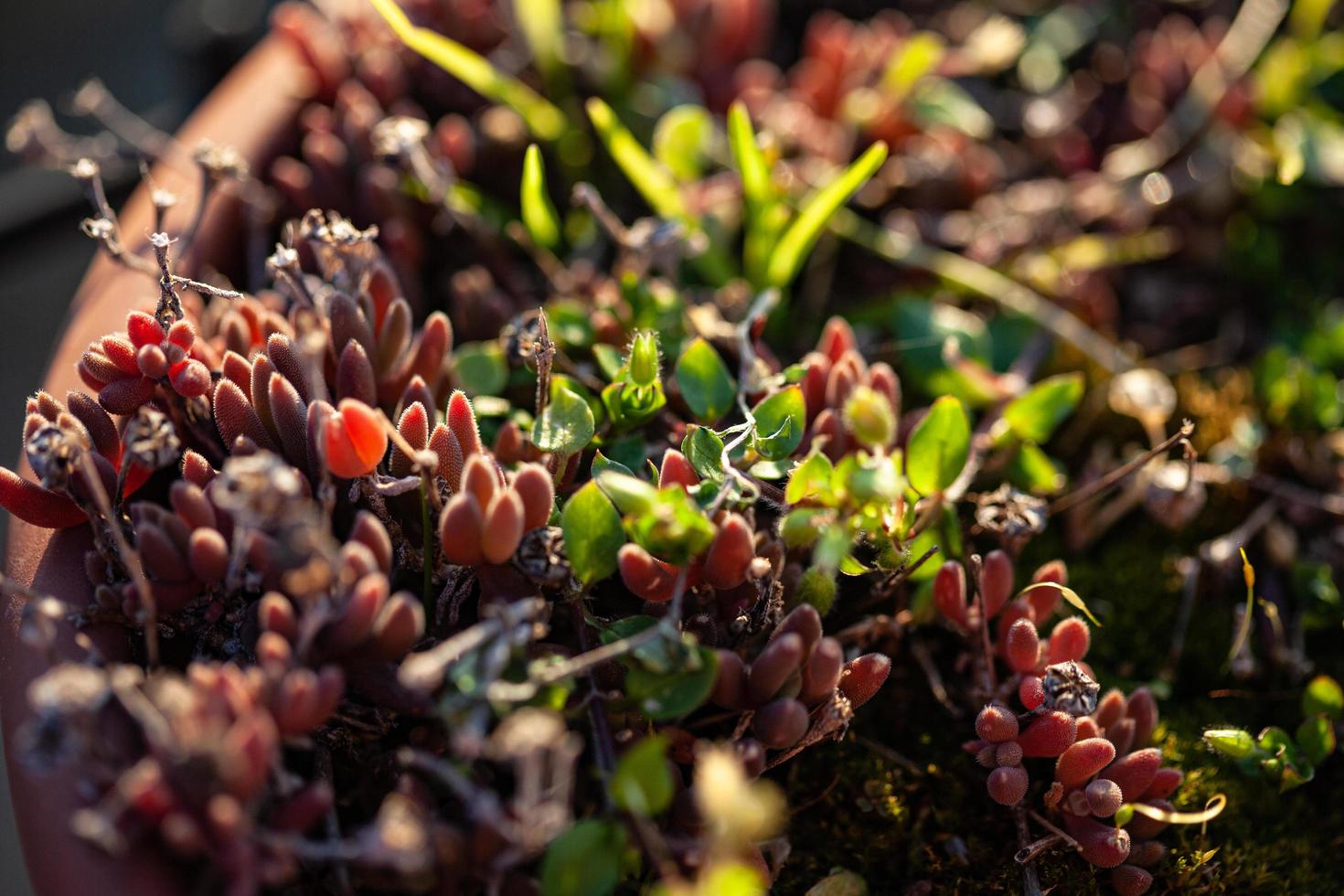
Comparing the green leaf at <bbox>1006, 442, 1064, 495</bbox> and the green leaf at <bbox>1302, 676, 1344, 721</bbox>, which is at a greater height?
the green leaf at <bbox>1006, 442, 1064, 495</bbox>

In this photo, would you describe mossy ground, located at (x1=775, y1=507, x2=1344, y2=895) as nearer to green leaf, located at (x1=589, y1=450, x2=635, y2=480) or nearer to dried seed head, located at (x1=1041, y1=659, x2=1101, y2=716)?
dried seed head, located at (x1=1041, y1=659, x2=1101, y2=716)

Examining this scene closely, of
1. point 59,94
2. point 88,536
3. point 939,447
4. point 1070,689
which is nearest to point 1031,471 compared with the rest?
point 939,447

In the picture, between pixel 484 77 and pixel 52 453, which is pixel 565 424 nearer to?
pixel 52 453

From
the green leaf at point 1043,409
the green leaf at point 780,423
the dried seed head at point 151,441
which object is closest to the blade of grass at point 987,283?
the green leaf at point 1043,409

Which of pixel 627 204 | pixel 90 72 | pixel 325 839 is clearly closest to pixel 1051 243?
pixel 627 204

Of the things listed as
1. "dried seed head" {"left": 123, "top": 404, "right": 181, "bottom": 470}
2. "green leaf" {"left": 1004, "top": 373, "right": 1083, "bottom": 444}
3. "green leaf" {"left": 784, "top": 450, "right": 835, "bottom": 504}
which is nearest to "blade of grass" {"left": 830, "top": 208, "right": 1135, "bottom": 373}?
"green leaf" {"left": 1004, "top": 373, "right": 1083, "bottom": 444}

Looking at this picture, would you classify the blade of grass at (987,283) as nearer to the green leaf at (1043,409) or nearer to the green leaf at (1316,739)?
the green leaf at (1043,409)

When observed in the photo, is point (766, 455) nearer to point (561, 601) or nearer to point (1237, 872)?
point (561, 601)
